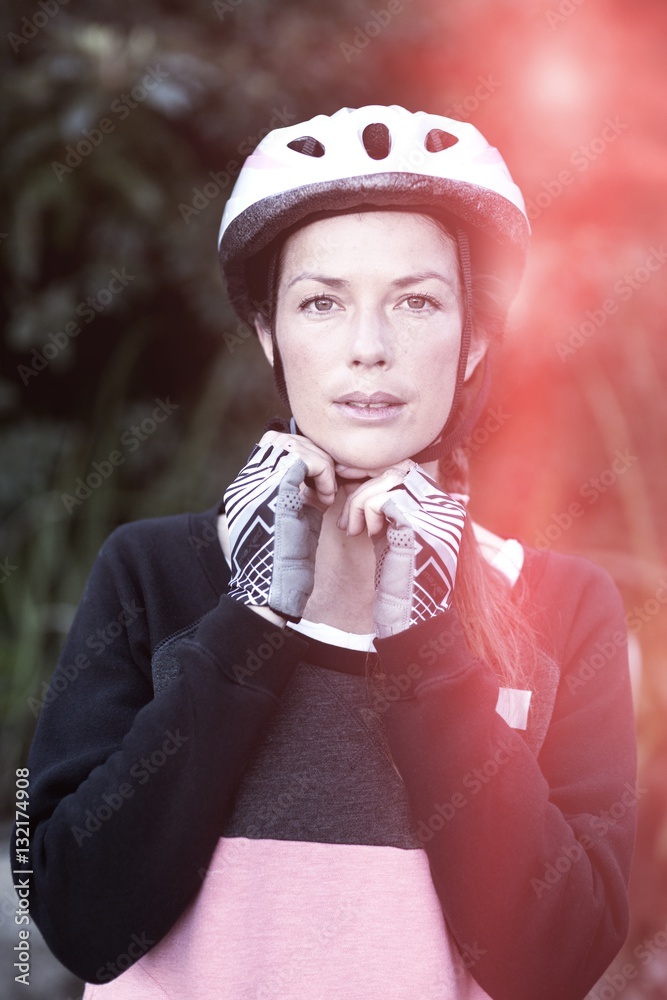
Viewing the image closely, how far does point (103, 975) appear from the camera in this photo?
1.75m

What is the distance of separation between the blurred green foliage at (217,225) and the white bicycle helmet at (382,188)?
1.38 m

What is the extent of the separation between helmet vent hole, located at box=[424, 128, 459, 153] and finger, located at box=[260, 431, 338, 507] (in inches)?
28.5

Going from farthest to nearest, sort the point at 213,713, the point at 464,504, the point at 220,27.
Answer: the point at 220,27, the point at 464,504, the point at 213,713

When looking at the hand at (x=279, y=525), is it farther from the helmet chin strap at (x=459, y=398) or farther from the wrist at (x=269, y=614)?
the helmet chin strap at (x=459, y=398)

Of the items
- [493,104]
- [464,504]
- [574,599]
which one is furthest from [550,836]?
[493,104]

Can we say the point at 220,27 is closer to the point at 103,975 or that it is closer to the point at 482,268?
the point at 482,268

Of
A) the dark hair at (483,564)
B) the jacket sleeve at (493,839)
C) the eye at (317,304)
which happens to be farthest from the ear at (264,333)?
the jacket sleeve at (493,839)

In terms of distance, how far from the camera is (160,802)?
5.52 ft

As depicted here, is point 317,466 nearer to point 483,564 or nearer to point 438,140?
point 483,564

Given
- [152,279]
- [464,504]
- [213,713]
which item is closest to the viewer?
[213,713]

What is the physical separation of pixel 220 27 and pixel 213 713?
9.61 ft

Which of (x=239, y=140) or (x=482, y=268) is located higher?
(x=239, y=140)

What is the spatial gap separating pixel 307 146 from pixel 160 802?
4.47ft

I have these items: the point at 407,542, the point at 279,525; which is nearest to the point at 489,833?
the point at 407,542
